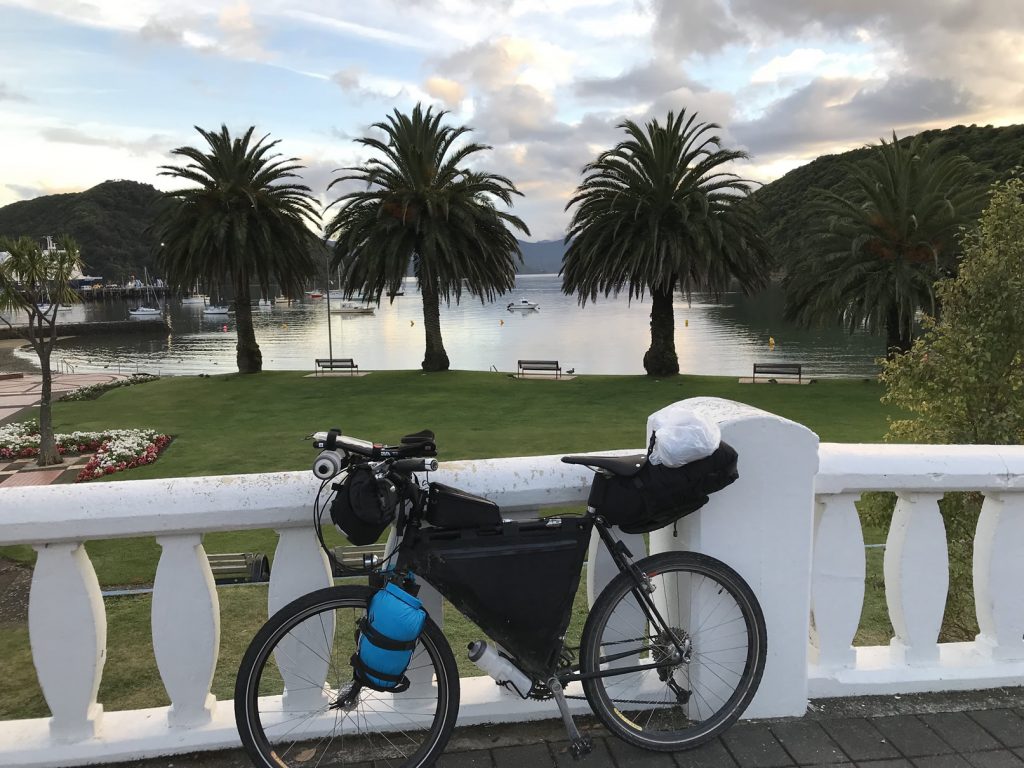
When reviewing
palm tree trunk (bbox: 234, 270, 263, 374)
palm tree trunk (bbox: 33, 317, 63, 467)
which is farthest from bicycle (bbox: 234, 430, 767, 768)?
palm tree trunk (bbox: 234, 270, 263, 374)

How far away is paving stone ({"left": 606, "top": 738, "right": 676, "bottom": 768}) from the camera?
257 centimetres

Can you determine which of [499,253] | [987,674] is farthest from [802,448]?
[499,253]

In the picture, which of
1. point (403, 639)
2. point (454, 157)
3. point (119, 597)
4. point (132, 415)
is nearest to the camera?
point (403, 639)

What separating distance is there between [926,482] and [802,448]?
62 centimetres

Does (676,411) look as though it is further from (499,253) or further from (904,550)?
(499,253)

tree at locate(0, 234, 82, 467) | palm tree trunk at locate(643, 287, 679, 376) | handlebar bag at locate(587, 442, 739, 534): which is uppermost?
tree at locate(0, 234, 82, 467)

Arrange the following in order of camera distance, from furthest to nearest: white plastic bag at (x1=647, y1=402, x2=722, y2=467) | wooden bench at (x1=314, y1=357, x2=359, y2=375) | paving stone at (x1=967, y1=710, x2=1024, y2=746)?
wooden bench at (x1=314, y1=357, x2=359, y2=375), paving stone at (x1=967, y1=710, x2=1024, y2=746), white plastic bag at (x1=647, y1=402, x2=722, y2=467)

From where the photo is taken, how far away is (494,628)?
2.46m

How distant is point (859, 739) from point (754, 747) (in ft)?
1.35

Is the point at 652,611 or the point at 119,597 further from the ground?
the point at 652,611


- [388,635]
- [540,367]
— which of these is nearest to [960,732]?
[388,635]

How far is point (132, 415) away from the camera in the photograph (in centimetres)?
2494

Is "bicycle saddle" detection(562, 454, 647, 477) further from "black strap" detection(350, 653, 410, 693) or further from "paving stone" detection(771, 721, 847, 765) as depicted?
"paving stone" detection(771, 721, 847, 765)

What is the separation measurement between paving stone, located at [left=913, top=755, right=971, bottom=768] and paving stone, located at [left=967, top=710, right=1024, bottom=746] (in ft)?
0.81
